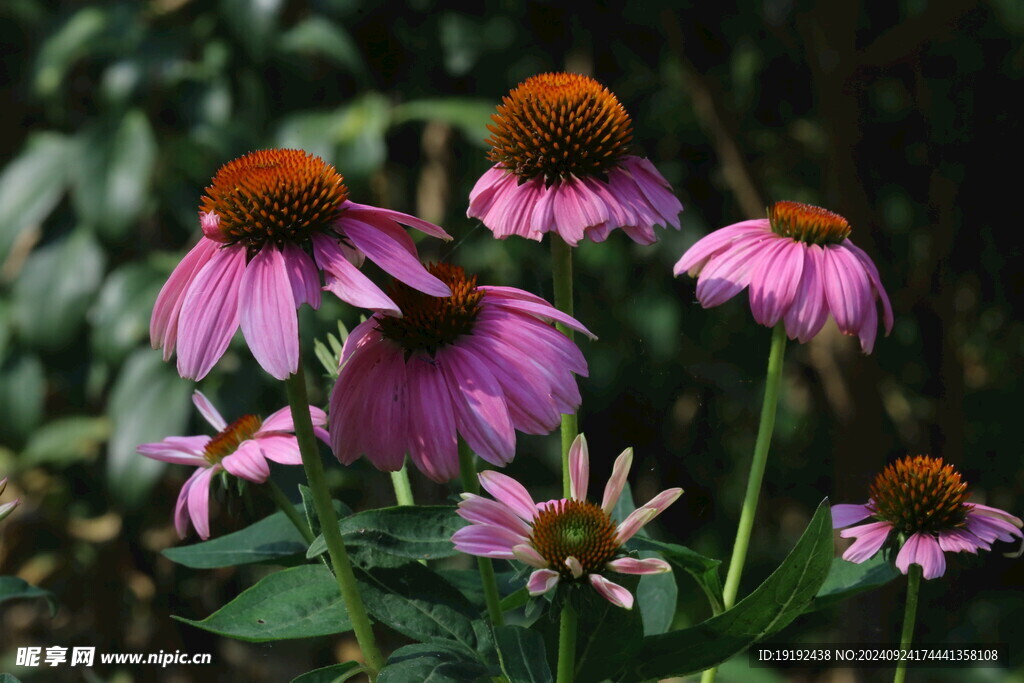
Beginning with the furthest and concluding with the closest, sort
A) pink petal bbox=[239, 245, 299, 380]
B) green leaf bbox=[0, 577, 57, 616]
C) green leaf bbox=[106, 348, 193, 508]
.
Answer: green leaf bbox=[106, 348, 193, 508] < green leaf bbox=[0, 577, 57, 616] < pink petal bbox=[239, 245, 299, 380]

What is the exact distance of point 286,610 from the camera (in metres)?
0.42

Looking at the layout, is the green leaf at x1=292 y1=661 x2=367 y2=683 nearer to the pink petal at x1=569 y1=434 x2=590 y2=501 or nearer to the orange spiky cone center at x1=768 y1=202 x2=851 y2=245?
the pink petal at x1=569 y1=434 x2=590 y2=501

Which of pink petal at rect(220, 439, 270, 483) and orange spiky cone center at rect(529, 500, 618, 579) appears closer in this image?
orange spiky cone center at rect(529, 500, 618, 579)

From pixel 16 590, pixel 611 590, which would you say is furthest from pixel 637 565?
pixel 16 590

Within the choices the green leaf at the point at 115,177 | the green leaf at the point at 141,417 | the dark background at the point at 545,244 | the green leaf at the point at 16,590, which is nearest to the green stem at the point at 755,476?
the green leaf at the point at 16,590

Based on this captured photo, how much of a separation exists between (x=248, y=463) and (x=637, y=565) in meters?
0.19

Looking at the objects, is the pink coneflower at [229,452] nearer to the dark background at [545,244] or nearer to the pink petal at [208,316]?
the pink petal at [208,316]

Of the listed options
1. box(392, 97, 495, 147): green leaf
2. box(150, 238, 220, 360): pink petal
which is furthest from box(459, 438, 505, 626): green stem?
box(392, 97, 495, 147): green leaf

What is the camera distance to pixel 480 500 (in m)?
0.35

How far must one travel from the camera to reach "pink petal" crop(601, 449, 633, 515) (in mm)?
369

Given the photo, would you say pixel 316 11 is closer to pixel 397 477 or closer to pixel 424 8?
pixel 424 8

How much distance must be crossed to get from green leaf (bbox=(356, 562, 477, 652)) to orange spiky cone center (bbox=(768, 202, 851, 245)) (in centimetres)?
23

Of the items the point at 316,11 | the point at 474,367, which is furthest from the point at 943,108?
the point at 474,367

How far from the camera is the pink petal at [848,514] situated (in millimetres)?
462
